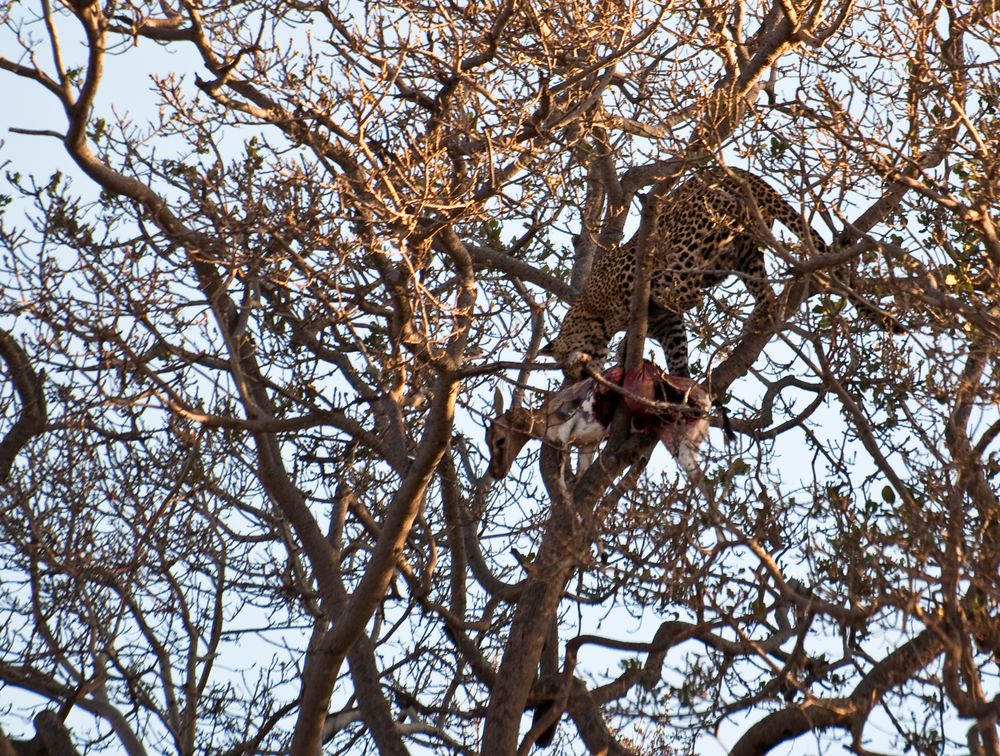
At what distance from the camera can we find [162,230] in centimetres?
666

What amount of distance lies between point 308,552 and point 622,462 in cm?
174

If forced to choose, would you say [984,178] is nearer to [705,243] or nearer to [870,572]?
[870,572]

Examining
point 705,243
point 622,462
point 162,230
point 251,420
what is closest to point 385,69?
point 162,230

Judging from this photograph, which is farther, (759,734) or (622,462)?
Answer: (622,462)

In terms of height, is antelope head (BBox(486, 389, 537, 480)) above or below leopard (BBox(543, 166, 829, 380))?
below

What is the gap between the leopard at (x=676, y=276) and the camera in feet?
28.5

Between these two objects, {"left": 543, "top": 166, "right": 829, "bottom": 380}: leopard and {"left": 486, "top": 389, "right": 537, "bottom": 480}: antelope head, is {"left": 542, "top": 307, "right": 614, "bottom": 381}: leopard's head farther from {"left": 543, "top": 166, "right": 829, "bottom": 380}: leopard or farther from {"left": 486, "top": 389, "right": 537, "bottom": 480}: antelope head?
{"left": 486, "top": 389, "right": 537, "bottom": 480}: antelope head

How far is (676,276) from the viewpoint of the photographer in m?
8.55

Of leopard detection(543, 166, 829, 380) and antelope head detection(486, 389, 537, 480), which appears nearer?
antelope head detection(486, 389, 537, 480)

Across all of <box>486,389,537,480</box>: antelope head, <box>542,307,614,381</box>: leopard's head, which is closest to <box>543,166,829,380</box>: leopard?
<box>542,307,614,381</box>: leopard's head

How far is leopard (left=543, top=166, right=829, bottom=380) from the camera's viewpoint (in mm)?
8695

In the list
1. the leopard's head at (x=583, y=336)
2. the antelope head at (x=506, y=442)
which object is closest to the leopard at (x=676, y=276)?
the leopard's head at (x=583, y=336)

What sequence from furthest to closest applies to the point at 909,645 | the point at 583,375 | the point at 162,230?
the point at 583,375 → the point at 162,230 → the point at 909,645

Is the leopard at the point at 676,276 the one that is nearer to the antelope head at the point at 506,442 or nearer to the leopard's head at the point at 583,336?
the leopard's head at the point at 583,336
